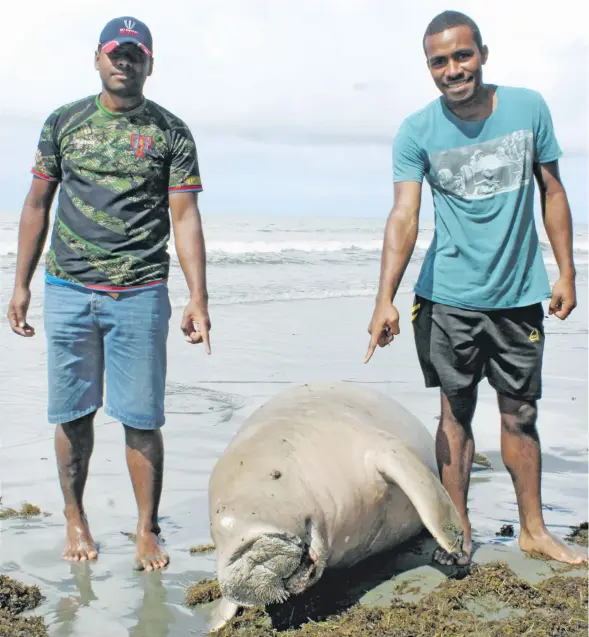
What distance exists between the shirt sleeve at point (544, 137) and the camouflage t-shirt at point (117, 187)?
1.78 m

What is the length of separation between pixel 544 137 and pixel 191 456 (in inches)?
132

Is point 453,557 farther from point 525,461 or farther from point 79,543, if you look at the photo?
point 79,543

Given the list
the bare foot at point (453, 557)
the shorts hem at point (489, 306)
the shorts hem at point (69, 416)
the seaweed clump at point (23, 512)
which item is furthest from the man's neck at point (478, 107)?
the seaweed clump at point (23, 512)

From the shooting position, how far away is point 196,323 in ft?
16.0

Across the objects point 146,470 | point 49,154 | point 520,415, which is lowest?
point 146,470

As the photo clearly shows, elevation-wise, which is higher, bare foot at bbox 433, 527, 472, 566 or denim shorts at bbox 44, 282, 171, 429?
denim shorts at bbox 44, 282, 171, 429

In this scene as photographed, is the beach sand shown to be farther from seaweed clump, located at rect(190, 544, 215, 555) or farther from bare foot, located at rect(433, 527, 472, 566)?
bare foot, located at rect(433, 527, 472, 566)

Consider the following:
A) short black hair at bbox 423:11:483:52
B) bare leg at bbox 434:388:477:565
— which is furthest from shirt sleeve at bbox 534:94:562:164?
Result: bare leg at bbox 434:388:477:565

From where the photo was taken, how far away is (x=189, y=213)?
4965mm

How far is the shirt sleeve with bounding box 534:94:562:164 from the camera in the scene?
4586 millimetres

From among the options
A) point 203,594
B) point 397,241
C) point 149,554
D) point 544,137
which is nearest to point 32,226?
point 149,554

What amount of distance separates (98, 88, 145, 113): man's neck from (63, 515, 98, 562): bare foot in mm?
2202

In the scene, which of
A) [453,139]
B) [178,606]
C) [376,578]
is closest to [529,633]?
[376,578]

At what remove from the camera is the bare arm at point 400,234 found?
15.3 feet
